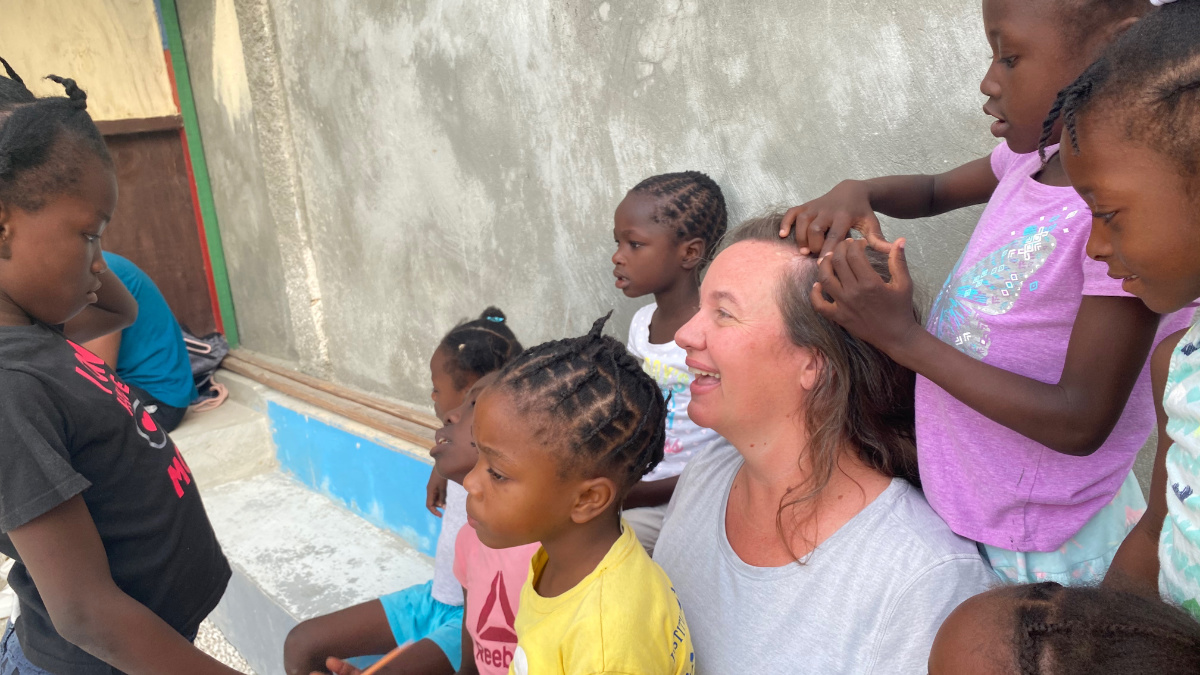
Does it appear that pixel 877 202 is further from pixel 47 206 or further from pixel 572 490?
pixel 47 206

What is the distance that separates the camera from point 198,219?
6363 millimetres

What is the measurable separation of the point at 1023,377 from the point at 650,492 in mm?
1253

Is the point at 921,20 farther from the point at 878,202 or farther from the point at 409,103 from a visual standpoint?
the point at 409,103

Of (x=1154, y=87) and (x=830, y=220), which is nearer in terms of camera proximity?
(x=1154, y=87)

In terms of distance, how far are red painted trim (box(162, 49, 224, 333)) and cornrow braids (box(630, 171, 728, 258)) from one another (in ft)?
15.5

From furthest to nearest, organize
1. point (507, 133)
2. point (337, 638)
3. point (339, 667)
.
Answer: point (507, 133)
point (337, 638)
point (339, 667)

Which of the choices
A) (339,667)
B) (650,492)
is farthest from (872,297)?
(339,667)

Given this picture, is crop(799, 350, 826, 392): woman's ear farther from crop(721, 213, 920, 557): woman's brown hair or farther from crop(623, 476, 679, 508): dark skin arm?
crop(623, 476, 679, 508): dark skin arm

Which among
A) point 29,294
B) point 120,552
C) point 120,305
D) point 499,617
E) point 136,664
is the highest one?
point 29,294

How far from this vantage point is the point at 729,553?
1.60 meters

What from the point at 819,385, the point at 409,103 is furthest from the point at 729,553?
the point at 409,103

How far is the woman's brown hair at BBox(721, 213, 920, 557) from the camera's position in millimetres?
1539

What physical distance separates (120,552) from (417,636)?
1.08 metres

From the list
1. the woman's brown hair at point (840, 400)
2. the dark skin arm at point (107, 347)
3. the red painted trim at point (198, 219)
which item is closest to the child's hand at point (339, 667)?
the woman's brown hair at point (840, 400)
